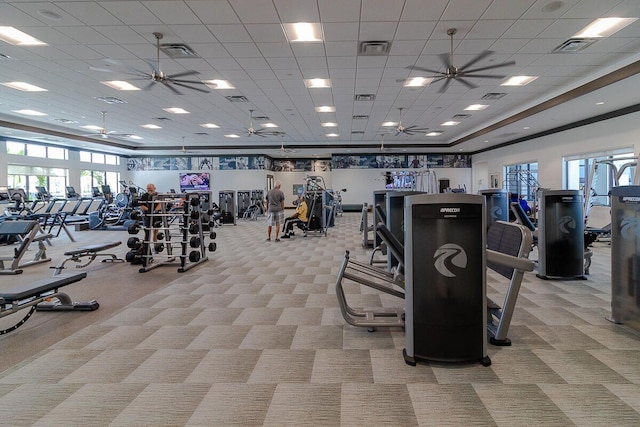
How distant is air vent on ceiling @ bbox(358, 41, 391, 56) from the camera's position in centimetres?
556

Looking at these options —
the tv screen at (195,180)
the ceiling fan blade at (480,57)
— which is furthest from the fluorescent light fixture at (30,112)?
the ceiling fan blade at (480,57)

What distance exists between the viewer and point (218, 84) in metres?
7.79

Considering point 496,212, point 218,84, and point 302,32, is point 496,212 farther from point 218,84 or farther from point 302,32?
point 218,84

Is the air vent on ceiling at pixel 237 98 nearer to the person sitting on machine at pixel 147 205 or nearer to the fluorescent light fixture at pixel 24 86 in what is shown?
the person sitting on machine at pixel 147 205

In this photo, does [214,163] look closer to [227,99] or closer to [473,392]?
[227,99]

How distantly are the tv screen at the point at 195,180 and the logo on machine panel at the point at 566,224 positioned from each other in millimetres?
18557

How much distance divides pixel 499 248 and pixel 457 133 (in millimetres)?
13525

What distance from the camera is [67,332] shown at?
3.17 m

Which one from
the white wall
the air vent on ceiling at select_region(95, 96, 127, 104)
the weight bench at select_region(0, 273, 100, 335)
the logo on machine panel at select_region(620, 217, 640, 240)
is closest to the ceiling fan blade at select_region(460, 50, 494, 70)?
the logo on machine panel at select_region(620, 217, 640, 240)

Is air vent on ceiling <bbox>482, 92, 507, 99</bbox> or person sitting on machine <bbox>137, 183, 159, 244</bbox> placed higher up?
air vent on ceiling <bbox>482, 92, 507, 99</bbox>

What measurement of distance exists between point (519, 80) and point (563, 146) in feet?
19.1

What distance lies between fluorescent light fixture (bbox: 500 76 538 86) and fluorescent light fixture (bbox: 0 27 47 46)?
9.13 metres

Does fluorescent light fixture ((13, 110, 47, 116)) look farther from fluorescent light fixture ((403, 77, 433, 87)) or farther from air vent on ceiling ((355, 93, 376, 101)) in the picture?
fluorescent light fixture ((403, 77, 433, 87))

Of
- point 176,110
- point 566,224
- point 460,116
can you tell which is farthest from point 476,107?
point 176,110
